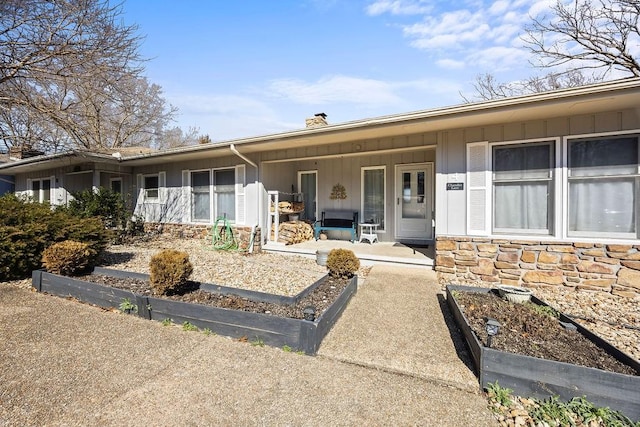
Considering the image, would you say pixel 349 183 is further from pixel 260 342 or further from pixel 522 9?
pixel 522 9

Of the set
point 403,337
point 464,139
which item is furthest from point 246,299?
point 464,139

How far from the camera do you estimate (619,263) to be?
408 centimetres

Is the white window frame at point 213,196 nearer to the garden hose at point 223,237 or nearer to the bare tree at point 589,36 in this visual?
the garden hose at point 223,237

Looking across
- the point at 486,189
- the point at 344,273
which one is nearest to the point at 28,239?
the point at 344,273

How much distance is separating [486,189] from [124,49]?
835cm

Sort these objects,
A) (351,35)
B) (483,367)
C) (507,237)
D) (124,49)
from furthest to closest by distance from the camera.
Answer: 1. (351,35)
2. (124,49)
3. (507,237)
4. (483,367)

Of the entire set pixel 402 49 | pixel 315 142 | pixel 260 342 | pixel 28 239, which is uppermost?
pixel 402 49

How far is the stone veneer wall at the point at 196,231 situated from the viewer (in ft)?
23.5

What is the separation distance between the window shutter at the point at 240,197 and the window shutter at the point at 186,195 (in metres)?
1.90

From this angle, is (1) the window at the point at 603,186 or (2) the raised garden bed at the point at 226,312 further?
(1) the window at the point at 603,186

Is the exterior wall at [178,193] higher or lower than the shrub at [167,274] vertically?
higher

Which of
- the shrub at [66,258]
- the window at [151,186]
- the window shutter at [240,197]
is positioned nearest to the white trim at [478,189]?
the window shutter at [240,197]

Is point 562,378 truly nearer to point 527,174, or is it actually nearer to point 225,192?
point 527,174

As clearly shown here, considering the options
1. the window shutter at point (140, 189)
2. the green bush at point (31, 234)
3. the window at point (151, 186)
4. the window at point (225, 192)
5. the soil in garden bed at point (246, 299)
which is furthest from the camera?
the window shutter at point (140, 189)
